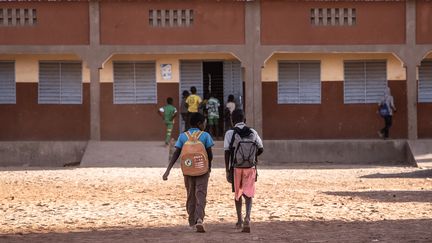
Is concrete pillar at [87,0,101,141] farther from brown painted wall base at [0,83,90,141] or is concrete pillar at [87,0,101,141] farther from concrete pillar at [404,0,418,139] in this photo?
concrete pillar at [404,0,418,139]

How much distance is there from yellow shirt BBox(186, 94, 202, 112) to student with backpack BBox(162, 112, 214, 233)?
44.3 feet

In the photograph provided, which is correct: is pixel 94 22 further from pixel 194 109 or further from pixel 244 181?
pixel 244 181

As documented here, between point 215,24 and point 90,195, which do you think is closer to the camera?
point 90,195

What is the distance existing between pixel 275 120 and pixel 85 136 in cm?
536

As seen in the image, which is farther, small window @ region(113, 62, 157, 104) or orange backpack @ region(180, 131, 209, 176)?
small window @ region(113, 62, 157, 104)

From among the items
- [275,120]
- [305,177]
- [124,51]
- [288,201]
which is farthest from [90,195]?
[275,120]

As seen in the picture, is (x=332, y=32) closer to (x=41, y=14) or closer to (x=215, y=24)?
(x=215, y=24)

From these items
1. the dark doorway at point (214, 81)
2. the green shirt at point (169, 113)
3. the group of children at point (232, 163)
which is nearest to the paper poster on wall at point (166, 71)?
the dark doorway at point (214, 81)

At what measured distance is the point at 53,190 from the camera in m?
17.6

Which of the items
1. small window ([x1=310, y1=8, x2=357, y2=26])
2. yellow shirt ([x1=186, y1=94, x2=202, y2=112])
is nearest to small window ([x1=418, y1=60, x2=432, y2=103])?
small window ([x1=310, y1=8, x2=357, y2=26])

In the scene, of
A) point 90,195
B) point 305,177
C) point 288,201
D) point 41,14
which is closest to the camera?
point 288,201

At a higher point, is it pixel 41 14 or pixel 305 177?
pixel 41 14

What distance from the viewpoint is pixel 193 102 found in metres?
25.1

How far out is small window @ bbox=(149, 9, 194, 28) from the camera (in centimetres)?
2506
